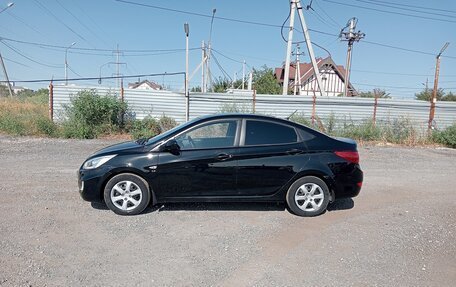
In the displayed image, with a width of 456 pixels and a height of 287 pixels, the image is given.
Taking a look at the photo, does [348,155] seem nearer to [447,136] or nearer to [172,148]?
[172,148]

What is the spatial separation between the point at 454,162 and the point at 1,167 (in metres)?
12.5

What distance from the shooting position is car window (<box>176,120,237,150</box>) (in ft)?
16.0

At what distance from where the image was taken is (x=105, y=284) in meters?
3.00

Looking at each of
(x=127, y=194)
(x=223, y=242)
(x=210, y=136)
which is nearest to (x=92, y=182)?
(x=127, y=194)

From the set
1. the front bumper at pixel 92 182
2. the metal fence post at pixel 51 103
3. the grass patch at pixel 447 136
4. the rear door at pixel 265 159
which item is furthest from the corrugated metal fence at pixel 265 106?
the front bumper at pixel 92 182

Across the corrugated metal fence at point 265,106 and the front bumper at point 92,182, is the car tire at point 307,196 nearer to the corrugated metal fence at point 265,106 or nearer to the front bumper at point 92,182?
the front bumper at point 92,182

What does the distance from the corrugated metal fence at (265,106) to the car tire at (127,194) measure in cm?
977

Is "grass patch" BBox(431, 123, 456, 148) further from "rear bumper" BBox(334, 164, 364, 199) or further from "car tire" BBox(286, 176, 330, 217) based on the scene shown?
"car tire" BBox(286, 176, 330, 217)

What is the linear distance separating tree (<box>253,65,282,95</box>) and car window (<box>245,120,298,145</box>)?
29525 millimetres

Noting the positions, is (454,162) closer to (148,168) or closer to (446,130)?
(446,130)

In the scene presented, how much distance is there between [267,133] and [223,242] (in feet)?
5.82

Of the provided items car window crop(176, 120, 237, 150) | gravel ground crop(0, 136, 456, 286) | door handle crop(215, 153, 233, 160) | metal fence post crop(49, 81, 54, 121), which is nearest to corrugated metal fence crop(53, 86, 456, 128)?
metal fence post crop(49, 81, 54, 121)

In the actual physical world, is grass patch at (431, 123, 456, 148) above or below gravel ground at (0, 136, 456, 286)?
above

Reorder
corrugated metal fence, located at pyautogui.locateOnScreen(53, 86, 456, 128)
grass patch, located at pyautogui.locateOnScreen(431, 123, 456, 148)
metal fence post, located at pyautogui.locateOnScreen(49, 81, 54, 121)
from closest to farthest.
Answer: metal fence post, located at pyautogui.locateOnScreen(49, 81, 54, 121)
grass patch, located at pyautogui.locateOnScreen(431, 123, 456, 148)
corrugated metal fence, located at pyautogui.locateOnScreen(53, 86, 456, 128)
